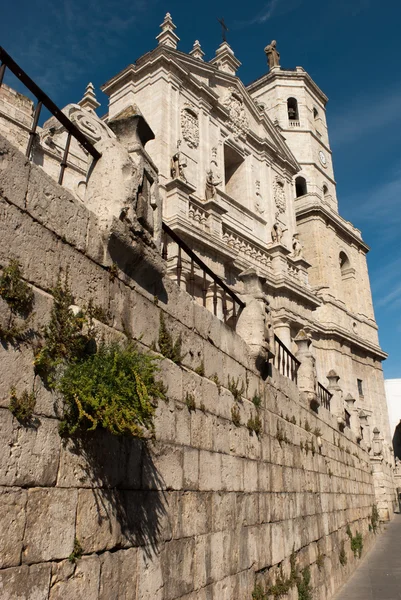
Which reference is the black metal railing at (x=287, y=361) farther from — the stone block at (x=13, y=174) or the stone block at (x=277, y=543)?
the stone block at (x=13, y=174)

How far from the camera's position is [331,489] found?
10.1m

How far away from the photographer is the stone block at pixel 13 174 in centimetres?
280

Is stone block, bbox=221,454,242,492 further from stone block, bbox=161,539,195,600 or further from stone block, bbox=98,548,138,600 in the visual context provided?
stone block, bbox=98,548,138,600

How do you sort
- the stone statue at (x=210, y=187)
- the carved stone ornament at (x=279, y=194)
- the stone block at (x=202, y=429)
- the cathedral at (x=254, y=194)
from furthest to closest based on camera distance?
the carved stone ornament at (x=279, y=194) → the stone statue at (x=210, y=187) → the cathedral at (x=254, y=194) → the stone block at (x=202, y=429)

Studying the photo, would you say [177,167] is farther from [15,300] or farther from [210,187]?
[15,300]

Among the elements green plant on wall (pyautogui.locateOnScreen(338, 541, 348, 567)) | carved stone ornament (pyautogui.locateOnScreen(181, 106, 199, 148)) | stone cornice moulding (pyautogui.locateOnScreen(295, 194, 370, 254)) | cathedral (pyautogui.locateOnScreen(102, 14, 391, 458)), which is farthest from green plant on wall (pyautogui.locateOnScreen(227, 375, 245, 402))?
stone cornice moulding (pyautogui.locateOnScreen(295, 194, 370, 254))

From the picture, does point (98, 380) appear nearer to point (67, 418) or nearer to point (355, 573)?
point (67, 418)

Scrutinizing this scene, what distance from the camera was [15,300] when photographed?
109 inches

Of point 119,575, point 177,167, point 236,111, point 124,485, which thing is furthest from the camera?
point 236,111

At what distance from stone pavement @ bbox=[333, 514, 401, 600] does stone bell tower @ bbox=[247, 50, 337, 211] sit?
877 inches

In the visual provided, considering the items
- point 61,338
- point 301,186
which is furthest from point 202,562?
point 301,186

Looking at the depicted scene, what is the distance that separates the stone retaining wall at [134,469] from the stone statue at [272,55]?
113 feet

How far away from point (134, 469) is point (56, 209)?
180cm

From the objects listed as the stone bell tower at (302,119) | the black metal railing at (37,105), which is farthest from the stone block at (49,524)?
the stone bell tower at (302,119)
